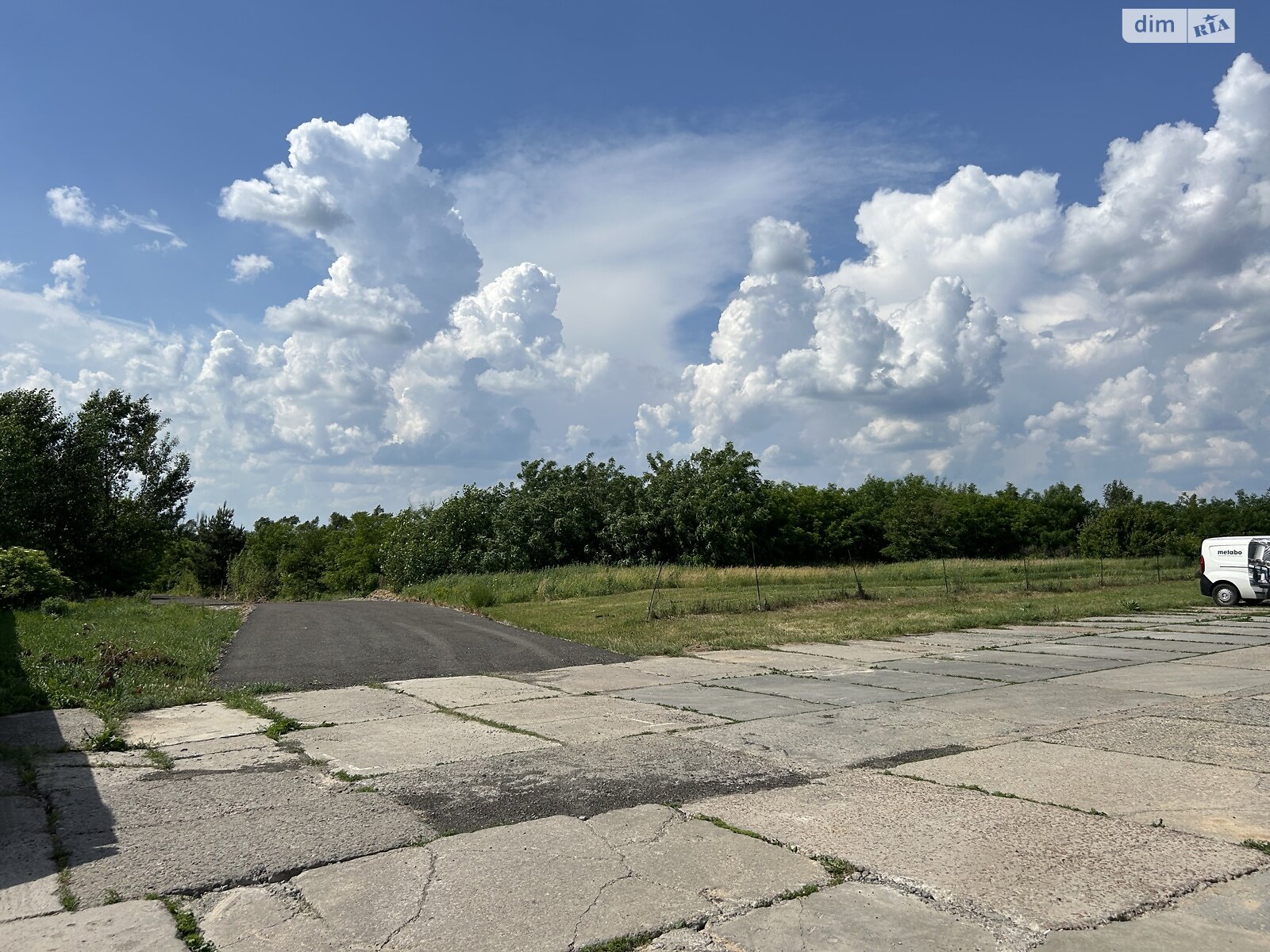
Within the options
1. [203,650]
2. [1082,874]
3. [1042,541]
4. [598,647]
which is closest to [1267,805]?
[1082,874]

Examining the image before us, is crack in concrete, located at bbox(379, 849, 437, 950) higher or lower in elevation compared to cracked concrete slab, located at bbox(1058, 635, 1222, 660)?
higher

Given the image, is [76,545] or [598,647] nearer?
[598,647]

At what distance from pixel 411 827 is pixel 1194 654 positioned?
1321cm

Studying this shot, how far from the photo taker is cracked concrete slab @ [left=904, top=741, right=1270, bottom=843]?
5316mm

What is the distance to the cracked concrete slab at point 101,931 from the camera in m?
3.70

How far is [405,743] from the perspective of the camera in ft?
25.8

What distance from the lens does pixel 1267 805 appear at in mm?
5555

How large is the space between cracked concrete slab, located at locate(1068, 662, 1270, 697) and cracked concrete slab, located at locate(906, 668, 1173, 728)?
37cm

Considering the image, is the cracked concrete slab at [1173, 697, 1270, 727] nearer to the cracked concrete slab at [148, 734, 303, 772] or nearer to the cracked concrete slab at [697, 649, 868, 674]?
the cracked concrete slab at [697, 649, 868, 674]

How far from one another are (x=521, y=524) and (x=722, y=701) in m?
41.3

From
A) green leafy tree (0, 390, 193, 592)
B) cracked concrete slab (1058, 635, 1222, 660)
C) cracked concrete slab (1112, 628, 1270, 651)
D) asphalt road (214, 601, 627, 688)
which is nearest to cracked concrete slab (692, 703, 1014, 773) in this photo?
asphalt road (214, 601, 627, 688)

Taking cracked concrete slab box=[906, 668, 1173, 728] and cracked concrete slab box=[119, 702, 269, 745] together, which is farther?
cracked concrete slab box=[906, 668, 1173, 728]

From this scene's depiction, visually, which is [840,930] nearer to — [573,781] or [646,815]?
[646,815]

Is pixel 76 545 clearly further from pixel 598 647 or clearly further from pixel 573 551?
pixel 598 647
